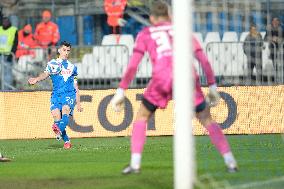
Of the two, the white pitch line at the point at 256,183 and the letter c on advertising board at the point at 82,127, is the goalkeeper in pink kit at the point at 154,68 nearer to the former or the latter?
the white pitch line at the point at 256,183

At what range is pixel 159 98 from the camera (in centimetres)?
1231

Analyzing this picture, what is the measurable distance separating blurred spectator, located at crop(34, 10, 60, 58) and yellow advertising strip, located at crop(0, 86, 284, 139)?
402 centimetres

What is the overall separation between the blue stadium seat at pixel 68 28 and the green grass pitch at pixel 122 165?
734 centimetres

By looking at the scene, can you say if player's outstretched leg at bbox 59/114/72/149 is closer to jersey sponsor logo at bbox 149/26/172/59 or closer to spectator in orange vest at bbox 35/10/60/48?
spectator in orange vest at bbox 35/10/60/48

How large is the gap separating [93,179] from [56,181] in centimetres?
44

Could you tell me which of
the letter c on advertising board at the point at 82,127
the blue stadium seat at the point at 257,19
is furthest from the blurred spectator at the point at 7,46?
the blue stadium seat at the point at 257,19

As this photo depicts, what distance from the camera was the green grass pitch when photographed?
11.8m

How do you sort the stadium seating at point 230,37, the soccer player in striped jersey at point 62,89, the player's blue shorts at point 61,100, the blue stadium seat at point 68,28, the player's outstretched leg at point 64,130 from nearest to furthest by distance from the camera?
the player's outstretched leg at point 64,130, the soccer player in striped jersey at point 62,89, the player's blue shorts at point 61,100, the stadium seating at point 230,37, the blue stadium seat at point 68,28

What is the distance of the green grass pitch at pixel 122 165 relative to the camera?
11828 mm

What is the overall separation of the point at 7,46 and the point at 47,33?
1251 millimetres

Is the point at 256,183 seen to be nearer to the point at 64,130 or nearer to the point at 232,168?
the point at 232,168

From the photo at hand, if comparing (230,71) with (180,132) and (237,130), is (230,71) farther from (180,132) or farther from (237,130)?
(180,132)

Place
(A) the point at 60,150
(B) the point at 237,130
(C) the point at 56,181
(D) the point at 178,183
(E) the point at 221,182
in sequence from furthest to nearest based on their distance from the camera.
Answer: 1. (B) the point at 237,130
2. (A) the point at 60,150
3. (C) the point at 56,181
4. (E) the point at 221,182
5. (D) the point at 178,183

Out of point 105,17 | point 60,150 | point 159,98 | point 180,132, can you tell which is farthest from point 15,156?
point 105,17
